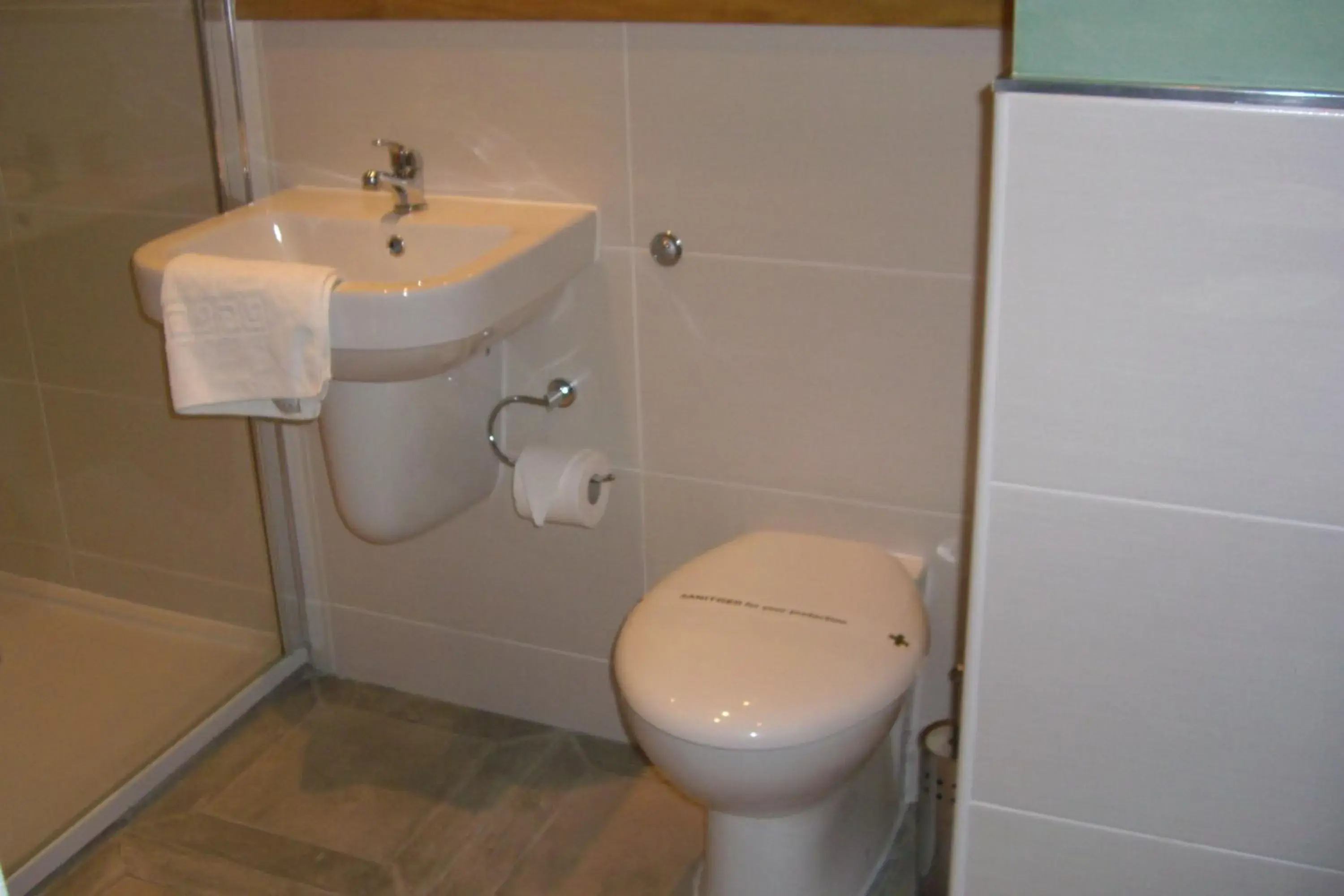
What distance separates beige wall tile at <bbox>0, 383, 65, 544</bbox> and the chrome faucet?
777mm

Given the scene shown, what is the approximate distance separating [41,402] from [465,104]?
93cm

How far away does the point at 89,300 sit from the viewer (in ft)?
7.04

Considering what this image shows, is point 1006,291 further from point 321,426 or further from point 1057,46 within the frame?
point 321,426

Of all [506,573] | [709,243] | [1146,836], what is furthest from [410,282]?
[1146,836]

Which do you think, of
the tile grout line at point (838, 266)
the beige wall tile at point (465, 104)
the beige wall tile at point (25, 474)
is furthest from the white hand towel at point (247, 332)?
the beige wall tile at point (25, 474)

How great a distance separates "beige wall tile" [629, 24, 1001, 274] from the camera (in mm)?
1571

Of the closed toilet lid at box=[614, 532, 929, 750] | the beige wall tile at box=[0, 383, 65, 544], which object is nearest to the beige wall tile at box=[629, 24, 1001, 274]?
the closed toilet lid at box=[614, 532, 929, 750]

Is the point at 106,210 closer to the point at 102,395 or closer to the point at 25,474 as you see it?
the point at 102,395

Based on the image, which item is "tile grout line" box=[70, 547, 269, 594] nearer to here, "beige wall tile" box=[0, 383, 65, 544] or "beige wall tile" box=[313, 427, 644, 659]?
"beige wall tile" box=[0, 383, 65, 544]

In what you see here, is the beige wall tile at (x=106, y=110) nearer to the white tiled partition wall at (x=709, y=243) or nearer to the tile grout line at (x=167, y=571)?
the white tiled partition wall at (x=709, y=243)

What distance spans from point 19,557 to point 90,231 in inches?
22.5

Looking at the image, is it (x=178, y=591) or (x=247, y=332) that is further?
(x=178, y=591)

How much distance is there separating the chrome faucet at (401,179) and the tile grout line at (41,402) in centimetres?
67

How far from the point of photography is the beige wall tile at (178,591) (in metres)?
2.30
